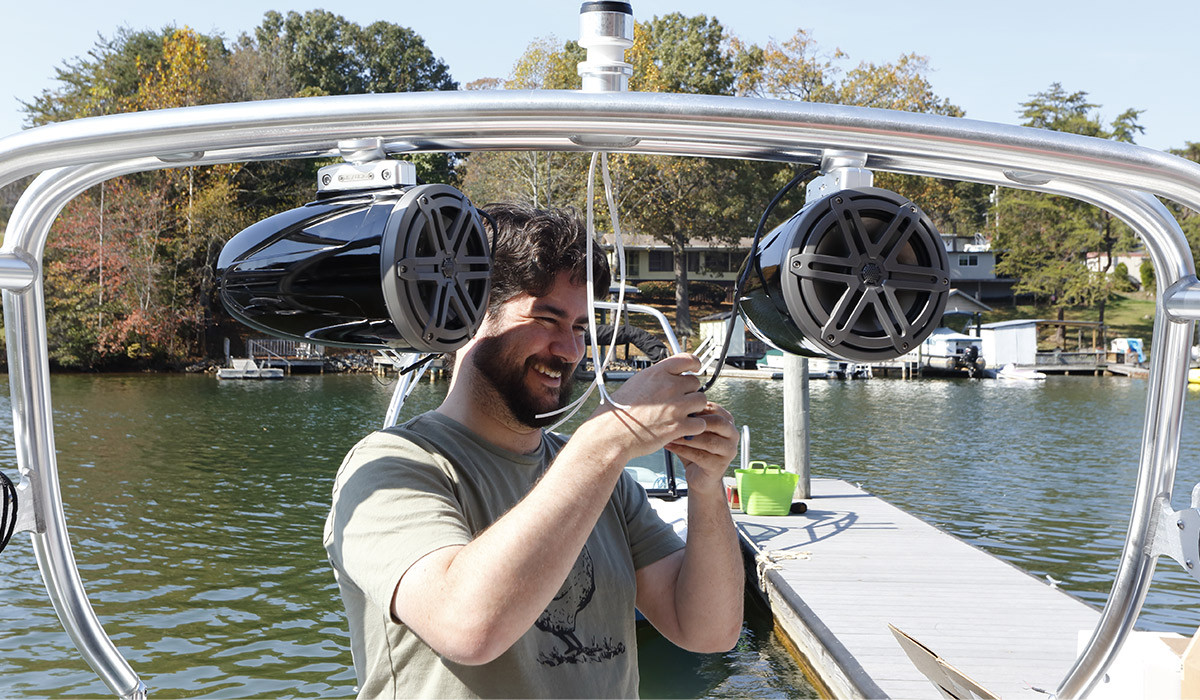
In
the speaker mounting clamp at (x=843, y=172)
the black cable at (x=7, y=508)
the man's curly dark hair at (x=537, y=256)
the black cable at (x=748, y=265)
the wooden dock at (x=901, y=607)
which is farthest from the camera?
the wooden dock at (x=901, y=607)

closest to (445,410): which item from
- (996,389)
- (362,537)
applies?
(362,537)

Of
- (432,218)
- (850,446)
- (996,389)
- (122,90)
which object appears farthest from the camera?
(122,90)

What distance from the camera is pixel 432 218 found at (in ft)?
4.38

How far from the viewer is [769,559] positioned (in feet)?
28.9

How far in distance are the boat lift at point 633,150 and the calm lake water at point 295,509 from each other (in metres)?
6.27

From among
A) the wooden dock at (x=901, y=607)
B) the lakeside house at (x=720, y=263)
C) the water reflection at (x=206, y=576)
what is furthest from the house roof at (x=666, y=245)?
the wooden dock at (x=901, y=607)

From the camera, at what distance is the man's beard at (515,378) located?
76.8 inches

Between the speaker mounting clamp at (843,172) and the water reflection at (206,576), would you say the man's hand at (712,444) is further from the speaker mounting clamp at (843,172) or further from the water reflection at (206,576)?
the water reflection at (206,576)

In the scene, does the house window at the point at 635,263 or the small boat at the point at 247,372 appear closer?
the small boat at the point at 247,372

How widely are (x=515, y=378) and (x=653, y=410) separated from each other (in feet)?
1.74

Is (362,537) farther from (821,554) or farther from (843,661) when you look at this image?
(821,554)

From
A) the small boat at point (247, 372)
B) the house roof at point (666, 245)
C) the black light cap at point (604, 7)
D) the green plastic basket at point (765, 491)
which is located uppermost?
the house roof at point (666, 245)

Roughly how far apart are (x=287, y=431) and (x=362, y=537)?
23.5 m

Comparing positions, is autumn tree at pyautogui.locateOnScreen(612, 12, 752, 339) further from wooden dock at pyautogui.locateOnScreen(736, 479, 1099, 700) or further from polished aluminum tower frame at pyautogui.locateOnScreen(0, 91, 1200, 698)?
polished aluminum tower frame at pyautogui.locateOnScreen(0, 91, 1200, 698)
